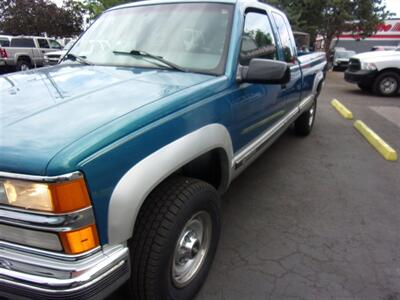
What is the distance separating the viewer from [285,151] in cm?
550

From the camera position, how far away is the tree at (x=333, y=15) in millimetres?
21547

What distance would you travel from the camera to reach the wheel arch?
65.7 inches

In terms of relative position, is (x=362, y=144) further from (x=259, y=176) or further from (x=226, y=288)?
(x=226, y=288)

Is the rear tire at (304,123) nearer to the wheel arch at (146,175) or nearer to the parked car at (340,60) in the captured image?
the wheel arch at (146,175)

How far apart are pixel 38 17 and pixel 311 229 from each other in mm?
31120

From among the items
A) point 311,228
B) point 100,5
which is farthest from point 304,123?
point 100,5

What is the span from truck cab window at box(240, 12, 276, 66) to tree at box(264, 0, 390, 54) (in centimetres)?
1840

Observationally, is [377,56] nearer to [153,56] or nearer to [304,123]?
[304,123]

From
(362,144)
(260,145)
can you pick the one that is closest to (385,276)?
(260,145)

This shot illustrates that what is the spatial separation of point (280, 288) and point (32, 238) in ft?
5.44

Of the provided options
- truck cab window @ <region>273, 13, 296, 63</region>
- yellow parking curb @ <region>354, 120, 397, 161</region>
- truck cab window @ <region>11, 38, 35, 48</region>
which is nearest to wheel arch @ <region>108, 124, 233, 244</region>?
truck cab window @ <region>273, 13, 296, 63</region>

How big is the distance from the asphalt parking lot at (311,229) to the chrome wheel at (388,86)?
6.46m

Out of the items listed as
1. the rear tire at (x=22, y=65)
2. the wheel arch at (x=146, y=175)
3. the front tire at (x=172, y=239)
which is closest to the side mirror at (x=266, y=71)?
the wheel arch at (x=146, y=175)

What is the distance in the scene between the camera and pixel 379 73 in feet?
36.7
